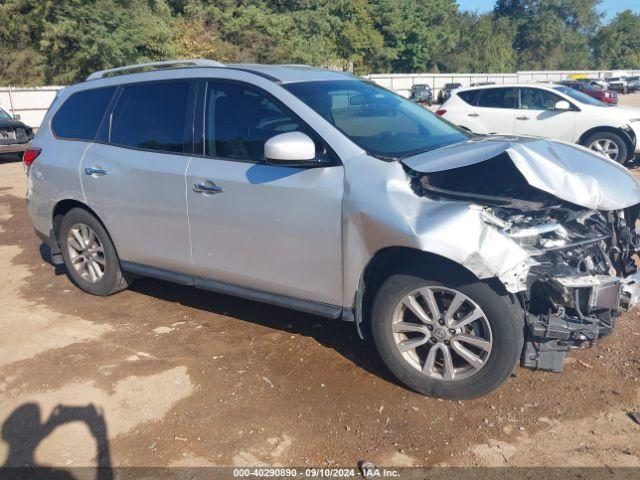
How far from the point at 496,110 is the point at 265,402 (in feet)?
32.3

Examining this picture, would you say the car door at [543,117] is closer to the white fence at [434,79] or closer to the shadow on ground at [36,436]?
the shadow on ground at [36,436]

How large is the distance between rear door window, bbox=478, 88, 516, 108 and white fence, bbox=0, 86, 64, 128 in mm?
21081

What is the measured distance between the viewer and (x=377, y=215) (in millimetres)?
3447

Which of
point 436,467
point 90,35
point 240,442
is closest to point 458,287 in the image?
point 436,467

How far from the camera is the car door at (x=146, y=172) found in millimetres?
4375

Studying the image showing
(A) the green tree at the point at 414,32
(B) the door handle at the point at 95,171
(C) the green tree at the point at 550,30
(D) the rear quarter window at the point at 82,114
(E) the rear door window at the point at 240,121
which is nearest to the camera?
(E) the rear door window at the point at 240,121

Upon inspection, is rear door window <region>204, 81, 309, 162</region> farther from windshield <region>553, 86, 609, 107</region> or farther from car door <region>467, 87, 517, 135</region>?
windshield <region>553, 86, 609, 107</region>

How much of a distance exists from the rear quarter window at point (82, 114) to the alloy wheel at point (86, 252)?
2.60 feet

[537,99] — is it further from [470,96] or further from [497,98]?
[470,96]

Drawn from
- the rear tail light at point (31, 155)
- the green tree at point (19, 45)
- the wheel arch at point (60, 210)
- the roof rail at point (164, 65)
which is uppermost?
the green tree at point (19, 45)

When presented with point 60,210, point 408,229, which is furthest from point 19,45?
point 408,229

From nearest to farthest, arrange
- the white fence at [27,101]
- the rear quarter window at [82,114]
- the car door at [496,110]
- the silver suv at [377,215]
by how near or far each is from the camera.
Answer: the silver suv at [377,215], the rear quarter window at [82,114], the car door at [496,110], the white fence at [27,101]

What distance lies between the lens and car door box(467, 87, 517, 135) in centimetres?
1187

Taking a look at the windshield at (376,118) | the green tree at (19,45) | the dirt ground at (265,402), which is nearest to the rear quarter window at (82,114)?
the dirt ground at (265,402)
